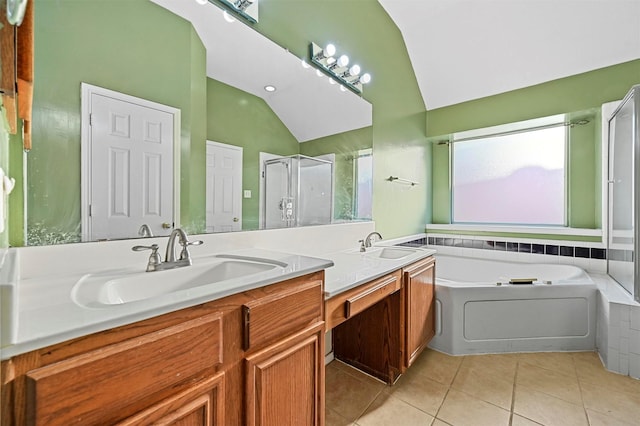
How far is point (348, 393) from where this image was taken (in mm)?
1638

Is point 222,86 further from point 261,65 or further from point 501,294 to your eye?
point 501,294

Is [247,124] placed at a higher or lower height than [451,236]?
higher

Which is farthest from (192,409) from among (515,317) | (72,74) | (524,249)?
(524,249)

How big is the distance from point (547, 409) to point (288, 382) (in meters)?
1.45

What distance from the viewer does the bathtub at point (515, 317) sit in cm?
202

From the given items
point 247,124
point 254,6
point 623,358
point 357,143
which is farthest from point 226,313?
point 623,358

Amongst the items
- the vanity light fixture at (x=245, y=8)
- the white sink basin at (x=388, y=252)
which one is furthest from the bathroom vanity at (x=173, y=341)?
the vanity light fixture at (x=245, y=8)

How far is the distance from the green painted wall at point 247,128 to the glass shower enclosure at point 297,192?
0.23ft

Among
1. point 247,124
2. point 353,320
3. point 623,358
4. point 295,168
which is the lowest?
point 623,358

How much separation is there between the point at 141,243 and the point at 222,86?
821mm

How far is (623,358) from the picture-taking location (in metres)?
1.75

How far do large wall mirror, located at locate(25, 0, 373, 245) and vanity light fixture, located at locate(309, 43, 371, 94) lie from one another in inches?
3.4

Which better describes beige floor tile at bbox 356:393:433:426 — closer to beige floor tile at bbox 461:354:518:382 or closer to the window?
beige floor tile at bbox 461:354:518:382

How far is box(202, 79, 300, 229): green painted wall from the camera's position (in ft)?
4.52
